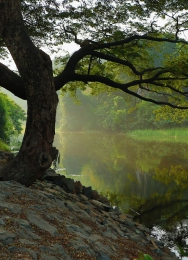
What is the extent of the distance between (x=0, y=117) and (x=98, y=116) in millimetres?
51825

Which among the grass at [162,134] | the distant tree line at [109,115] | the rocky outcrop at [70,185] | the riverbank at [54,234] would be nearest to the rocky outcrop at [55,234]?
the riverbank at [54,234]

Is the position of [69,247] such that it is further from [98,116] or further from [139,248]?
[98,116]

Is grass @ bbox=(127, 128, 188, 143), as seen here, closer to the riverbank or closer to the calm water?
the calm water

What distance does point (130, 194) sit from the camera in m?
14.2

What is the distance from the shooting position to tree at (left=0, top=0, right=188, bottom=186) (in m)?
7.18

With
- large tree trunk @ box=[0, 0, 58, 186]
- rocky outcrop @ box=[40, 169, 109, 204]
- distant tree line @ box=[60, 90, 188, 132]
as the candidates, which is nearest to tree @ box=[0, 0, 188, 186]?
large tree trunk @ box=[0, 0, 58, 186]

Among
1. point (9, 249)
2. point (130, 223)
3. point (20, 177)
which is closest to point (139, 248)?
point (130, 223)

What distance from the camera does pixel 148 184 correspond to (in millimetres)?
16094

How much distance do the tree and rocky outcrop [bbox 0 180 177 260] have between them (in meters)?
1.03

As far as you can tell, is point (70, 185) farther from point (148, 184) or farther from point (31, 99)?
point (148, 184)

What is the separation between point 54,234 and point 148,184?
11736 millimetres

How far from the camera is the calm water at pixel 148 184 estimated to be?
10477mm

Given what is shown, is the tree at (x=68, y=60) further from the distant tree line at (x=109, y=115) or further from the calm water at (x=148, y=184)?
the distant tree line at (x=109, y=115)

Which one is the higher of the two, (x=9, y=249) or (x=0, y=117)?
(x=0, y=117)
